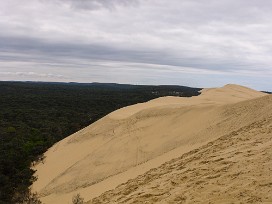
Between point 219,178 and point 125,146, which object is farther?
point 125,146

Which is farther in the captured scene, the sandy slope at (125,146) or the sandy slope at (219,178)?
the sandy slope at (125,146)

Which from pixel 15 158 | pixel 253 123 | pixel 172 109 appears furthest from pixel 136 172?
pixel 15 158

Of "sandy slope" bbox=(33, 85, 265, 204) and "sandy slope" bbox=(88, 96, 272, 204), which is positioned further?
"sandy slope" bbox=(33, 85, 265, 204)

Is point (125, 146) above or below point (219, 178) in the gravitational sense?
below
